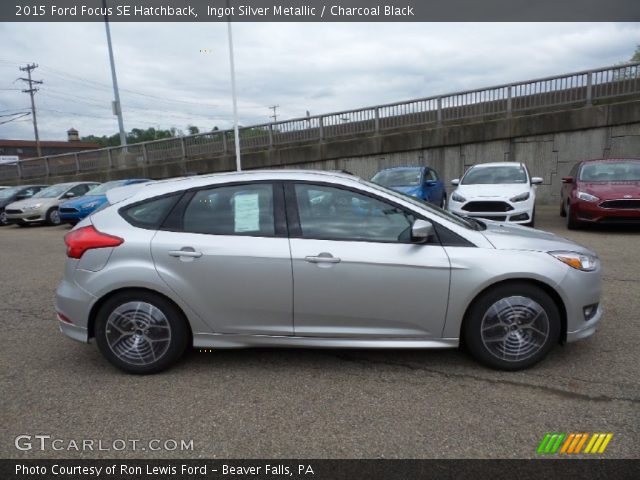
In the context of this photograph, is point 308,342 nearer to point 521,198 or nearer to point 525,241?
point 525,241

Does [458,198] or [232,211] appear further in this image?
[458,198]

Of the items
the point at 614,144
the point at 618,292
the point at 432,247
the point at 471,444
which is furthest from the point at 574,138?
the point at 471,444

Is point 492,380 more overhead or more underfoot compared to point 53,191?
more underfoot

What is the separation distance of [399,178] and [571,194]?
12.7 ft

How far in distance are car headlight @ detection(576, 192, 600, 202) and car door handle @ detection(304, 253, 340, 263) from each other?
7.79 m

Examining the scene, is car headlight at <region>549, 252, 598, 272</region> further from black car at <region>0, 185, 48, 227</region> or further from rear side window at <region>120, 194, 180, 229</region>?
black car at <region>0, 185, 48, 227</region>

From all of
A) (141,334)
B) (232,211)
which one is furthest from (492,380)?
(141,334)

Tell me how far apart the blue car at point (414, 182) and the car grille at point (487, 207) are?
5.41 feet

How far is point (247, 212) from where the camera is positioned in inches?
133

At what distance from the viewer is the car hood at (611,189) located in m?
8.55

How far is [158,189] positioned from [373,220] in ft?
Answer: 5.60

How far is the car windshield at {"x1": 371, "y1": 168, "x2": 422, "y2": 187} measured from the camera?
36.4 feet

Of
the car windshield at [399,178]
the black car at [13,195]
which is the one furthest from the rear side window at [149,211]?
the black car at [13,195]

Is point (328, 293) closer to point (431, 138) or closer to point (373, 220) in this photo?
point (373, 220)
